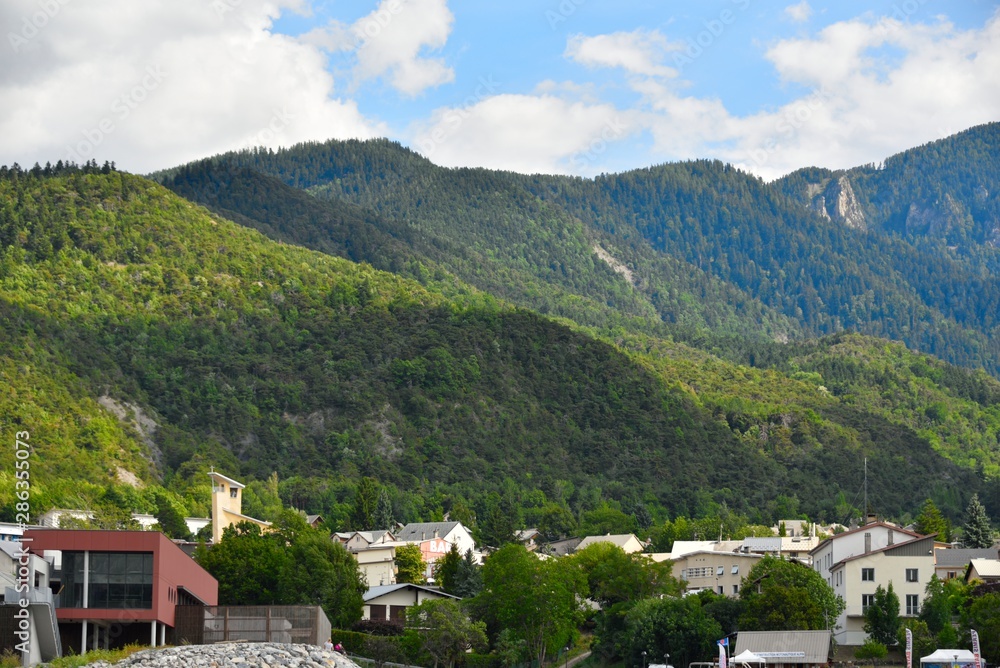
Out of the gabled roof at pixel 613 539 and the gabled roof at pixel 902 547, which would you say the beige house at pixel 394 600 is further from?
the gabled roof at pixel 613 539

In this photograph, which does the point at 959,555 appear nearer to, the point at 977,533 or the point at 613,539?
the point at 977,533

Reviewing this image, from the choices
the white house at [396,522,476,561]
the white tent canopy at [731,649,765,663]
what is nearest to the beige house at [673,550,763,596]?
the white house at [396,522,476,561]

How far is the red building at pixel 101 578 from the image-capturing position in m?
63.3

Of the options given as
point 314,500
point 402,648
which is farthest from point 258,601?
point 314,500

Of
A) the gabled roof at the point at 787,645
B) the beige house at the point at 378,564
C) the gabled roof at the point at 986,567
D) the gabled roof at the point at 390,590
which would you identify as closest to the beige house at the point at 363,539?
the beige house at the point at 378,564

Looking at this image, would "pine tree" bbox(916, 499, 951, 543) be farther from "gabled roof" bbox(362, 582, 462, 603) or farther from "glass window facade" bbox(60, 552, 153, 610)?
"glass window facade" bbox(60, 552, 153, 610)

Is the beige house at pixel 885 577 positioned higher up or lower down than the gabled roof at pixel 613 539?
lower down

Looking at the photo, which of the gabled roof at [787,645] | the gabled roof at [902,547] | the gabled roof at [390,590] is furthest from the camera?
the gabled roof at [390,590]

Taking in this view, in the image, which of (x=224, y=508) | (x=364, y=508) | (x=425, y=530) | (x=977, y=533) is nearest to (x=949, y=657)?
(x=977, y=533)

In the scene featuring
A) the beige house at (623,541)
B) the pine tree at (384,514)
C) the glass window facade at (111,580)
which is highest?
the pine tree at (384,514)

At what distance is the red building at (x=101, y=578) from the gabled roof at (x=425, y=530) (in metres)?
95.3

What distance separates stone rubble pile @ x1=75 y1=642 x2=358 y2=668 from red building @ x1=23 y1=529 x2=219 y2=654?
274cm

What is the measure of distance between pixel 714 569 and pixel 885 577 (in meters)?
29.8

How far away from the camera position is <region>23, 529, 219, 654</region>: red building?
63.3 metres
